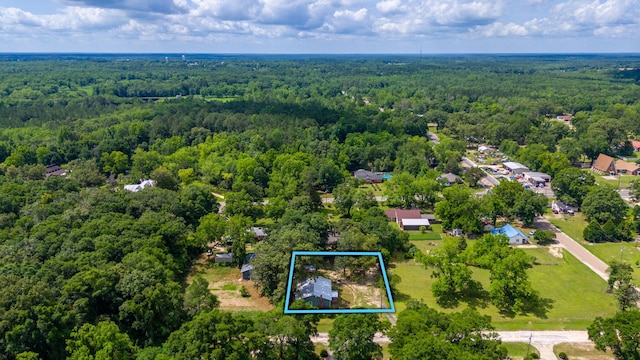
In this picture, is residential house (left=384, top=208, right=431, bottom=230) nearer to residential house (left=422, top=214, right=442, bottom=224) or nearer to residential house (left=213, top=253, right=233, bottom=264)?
residential house (left=422, top=214, right=442, bottom=224)

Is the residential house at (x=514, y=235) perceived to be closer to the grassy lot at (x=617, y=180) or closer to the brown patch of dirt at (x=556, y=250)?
the brown patch of dirt at (x=556, y=250)

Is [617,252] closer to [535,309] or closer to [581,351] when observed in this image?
[535,309]

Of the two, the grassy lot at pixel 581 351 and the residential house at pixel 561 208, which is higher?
the residential house at pixel 561 208

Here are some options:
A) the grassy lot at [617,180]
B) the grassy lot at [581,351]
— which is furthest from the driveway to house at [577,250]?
the grassy lot at [617,180]

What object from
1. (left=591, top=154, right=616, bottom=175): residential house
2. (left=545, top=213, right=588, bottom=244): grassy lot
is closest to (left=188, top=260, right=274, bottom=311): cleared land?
(left=545, top=213, right=588, bottom=244): grassy lot

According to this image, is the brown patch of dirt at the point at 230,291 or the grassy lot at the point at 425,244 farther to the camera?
the grassy lot at the point at 425,244

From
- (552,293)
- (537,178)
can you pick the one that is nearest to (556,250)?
(552,293)
